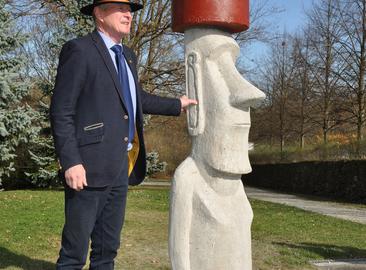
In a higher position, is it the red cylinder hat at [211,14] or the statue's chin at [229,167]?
the red cylinder hat at [211,14]

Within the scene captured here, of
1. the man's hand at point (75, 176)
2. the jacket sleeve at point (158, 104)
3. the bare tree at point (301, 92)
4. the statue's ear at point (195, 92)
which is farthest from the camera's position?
the bare tree at point (301, 92)

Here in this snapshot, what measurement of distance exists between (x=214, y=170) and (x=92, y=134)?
96 centimetres

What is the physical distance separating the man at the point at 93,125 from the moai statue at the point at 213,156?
47 cm

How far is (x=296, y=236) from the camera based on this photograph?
8.92m

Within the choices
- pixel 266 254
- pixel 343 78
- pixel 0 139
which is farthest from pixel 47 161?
pixel 343 78

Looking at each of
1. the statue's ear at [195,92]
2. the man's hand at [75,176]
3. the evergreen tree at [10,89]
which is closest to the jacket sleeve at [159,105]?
the statue's ear at [195,92]

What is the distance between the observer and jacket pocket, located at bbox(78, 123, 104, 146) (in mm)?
3408

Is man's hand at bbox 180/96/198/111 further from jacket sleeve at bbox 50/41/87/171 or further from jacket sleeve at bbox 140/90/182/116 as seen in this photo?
jacket sleeve at bbox 50/41/87/171

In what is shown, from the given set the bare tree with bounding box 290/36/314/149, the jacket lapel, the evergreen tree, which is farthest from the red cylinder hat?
the bare tree with bounding box 290/36/314/149

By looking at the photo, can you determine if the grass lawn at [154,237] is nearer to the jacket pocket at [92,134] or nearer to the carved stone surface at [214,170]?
the carved stone surface at [214,170]

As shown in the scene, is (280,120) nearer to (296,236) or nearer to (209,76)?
(296,236)

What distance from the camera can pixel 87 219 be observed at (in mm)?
3463

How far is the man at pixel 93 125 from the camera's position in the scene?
3338mm

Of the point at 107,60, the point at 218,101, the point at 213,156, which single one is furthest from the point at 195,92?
the point at 107,60
